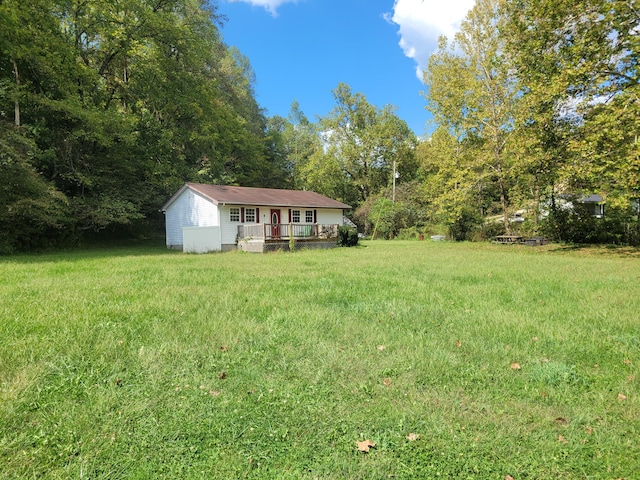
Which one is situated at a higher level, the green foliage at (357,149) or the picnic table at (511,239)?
the green foliage at (357,149)

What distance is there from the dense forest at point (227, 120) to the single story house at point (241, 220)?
2883 mm

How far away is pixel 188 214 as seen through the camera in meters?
21.1

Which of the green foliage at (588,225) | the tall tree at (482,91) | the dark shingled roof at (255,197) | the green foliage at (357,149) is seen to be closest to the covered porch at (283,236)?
the dark shingled roof at (255,197)

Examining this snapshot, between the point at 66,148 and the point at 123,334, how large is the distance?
63.4 feet

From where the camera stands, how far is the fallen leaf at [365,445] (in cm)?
216

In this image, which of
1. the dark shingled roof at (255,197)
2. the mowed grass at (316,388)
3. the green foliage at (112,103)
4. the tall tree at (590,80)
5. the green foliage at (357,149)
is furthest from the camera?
→ the green foliage at (357,149)

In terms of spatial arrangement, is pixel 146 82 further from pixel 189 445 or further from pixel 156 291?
pixel 189 445

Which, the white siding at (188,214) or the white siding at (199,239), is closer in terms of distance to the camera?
the white siding at (199,239)

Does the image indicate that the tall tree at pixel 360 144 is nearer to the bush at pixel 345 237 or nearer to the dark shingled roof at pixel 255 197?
the dark shingled roof at pixel 255 197

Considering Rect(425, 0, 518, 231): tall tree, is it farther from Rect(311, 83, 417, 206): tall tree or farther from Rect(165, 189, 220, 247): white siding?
Rect(165, 189, 220, 247): white siding

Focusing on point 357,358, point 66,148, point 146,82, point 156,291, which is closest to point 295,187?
point 146,82

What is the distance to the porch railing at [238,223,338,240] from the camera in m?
18.9

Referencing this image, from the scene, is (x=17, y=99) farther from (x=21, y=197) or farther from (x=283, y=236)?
(x=283, y=236)

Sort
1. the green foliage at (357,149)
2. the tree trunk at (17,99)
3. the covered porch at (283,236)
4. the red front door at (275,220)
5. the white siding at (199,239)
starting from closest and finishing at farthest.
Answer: the tree trunk at (17,99), the covered porch at (283,236), the white siding at (199,239), the red front door at (275,220), the green foliage at (357,149)
